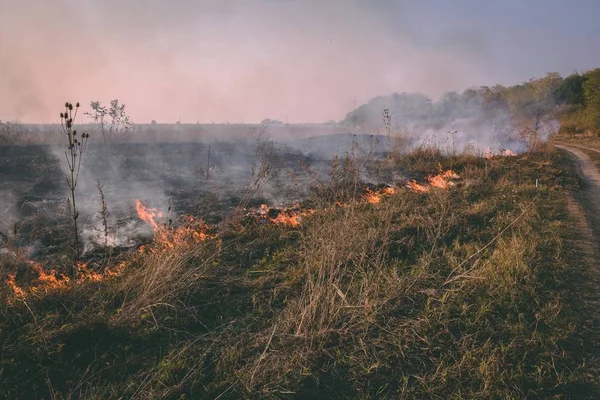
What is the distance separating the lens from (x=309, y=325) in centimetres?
371

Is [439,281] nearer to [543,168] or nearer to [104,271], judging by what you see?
[104,271]

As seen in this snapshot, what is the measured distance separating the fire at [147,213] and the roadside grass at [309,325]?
8.70 feet

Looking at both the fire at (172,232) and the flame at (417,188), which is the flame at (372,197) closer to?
the flame at (417,188)

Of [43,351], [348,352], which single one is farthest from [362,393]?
[43,351]

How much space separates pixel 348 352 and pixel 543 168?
13744 mm

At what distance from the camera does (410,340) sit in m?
3.62

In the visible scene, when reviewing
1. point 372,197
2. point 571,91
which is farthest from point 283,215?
point 571,91

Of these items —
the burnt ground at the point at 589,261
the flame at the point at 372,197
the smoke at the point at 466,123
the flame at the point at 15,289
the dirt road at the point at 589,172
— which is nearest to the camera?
the burnt ground at the point at 589,261

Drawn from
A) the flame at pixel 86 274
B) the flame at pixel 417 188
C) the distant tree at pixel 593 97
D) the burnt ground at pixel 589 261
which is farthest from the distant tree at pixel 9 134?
the distant tree at pixel 593 97

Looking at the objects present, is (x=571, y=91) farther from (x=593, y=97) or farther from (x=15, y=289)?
(x=15, y=289)

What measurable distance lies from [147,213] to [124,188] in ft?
11.4

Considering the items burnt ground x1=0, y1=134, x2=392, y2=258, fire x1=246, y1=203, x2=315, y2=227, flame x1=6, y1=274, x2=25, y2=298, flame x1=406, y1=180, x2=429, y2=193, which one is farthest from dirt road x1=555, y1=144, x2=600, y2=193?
flame x1=6, y1=274, x2=25, y2=298

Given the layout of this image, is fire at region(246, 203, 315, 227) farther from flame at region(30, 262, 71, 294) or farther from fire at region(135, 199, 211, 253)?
flame at region(30, 262, 71, 294)

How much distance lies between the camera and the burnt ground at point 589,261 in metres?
3.60
